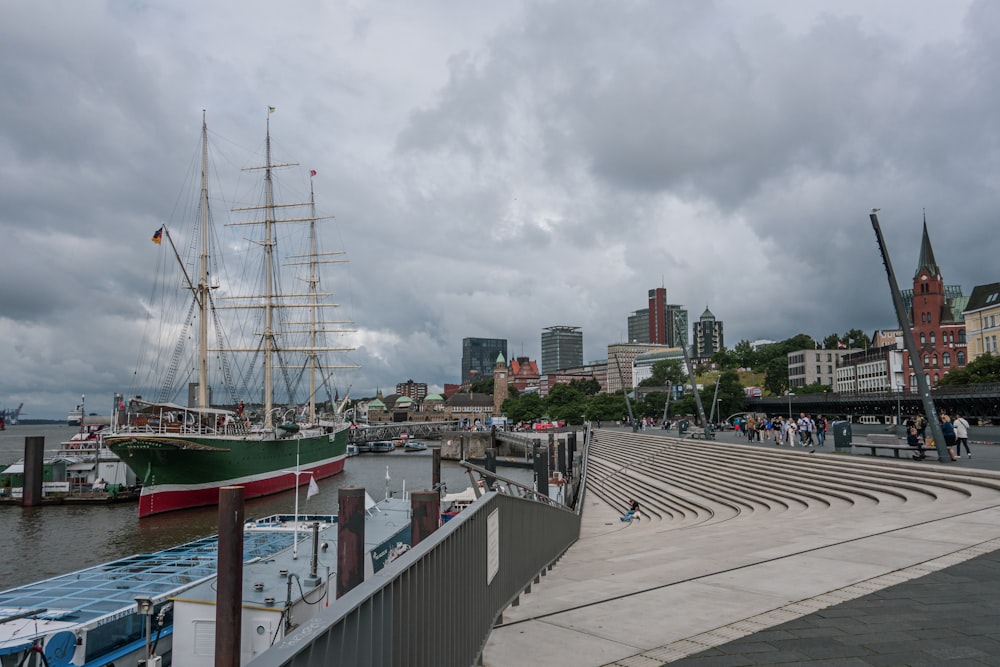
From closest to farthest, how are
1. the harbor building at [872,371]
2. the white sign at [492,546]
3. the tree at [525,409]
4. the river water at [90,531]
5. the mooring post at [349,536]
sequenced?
the white sign at [492,546]
the mooring post at [349,536]
the river water at [90,531]
the harbor building at [872,371]
the tree at [525,409]

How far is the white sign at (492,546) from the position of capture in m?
5.81

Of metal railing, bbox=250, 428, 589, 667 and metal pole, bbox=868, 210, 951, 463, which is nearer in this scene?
metal railing, bbox=250, 428, 589, 667

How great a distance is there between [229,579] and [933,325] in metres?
108

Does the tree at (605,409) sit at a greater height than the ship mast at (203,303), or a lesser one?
lesser

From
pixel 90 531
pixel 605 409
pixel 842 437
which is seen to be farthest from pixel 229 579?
pixel 605 409

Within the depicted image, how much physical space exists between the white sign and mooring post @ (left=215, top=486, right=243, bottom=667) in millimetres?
6494

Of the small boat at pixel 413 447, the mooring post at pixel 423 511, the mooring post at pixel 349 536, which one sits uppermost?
the mooring post at pixel 423 511

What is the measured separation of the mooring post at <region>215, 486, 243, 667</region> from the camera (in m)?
11.1

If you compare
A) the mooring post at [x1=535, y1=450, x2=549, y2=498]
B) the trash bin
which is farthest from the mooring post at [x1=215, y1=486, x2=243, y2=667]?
the trash bin

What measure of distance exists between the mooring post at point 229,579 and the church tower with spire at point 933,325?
102972mm

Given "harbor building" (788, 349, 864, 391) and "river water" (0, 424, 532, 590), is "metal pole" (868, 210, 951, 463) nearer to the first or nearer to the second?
"river water" (0, 424, 532, 590)

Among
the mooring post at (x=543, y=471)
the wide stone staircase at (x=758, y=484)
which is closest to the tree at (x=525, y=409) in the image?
the wide stone staircase at (x=758, y=484)

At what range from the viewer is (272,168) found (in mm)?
71438

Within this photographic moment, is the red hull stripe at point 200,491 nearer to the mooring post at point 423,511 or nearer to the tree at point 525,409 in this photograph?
the mooring post at point 423,511
